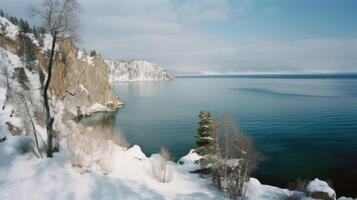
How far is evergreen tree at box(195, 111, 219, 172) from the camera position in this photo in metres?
28.0

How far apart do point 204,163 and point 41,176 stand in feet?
53.9

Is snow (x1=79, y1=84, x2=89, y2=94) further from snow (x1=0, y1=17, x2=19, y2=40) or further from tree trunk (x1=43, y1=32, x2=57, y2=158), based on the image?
tree trunk (x1=43, y1=32, x2=57, y2=158)

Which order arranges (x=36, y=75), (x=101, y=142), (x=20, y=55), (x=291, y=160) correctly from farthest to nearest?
(x=20, y=55)
(x=36, y=75)
(x=291, y=160)
(x=101, y=142)

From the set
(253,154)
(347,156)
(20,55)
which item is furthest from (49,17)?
(20,55)

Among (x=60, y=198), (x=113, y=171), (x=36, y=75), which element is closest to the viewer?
(x=60, y=198)

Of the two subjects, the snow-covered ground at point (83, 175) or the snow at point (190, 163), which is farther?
the snow at point (190, 163)

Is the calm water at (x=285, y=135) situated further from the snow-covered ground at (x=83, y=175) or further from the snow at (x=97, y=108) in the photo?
the snow-covered ground at (x=83, y=175)

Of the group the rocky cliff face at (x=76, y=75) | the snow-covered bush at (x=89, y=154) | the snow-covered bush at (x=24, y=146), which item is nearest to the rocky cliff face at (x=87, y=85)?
the rocky cliff face at (x=76, y=75)

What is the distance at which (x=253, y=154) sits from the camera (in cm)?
2791

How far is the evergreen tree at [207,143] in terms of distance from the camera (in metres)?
28.0

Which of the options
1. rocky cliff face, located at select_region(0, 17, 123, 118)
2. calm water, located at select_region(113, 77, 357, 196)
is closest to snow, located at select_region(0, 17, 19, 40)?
rocky cliff face, located at select_region(0, 17, 123, 118)

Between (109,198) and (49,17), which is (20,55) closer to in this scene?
(49,17)

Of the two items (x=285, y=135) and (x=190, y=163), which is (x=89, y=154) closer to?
(x=190, y=163)

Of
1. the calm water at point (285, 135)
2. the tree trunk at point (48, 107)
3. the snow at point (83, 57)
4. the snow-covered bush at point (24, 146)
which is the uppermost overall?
the snow at point (83, 57)
